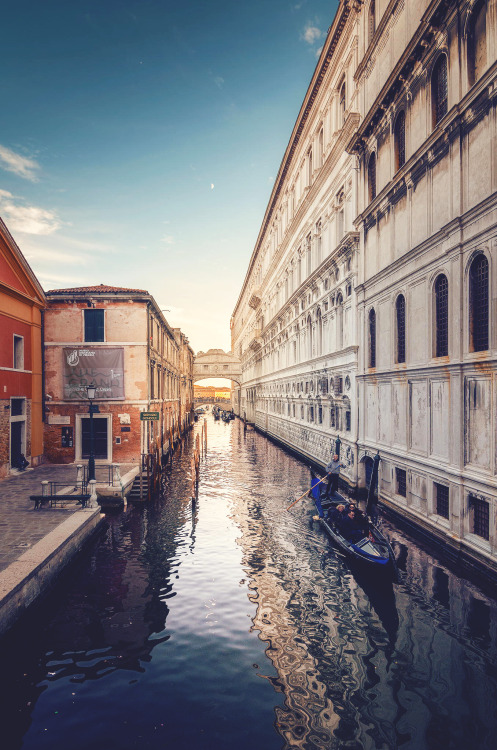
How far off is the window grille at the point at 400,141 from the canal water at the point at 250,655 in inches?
451

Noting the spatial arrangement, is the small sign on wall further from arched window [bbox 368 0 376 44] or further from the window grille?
arched window [bbox 368 0 376 44]

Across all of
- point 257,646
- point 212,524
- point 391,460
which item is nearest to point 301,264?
point 391,460

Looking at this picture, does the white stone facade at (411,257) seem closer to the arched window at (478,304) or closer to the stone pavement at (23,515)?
the arched window at (478,304)

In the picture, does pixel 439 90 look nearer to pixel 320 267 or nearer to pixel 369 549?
pixel 320 267

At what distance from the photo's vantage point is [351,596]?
31.0 feet

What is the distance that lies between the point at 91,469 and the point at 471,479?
11.5m

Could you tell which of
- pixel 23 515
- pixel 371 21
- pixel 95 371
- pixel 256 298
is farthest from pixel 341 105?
pixel 256 298

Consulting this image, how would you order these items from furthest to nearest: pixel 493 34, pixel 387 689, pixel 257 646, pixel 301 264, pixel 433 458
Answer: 1. pixel 301 264
2. pixel 433 458
3. pixel 493 34
4. pixel 257 646
5. pixel 387 689

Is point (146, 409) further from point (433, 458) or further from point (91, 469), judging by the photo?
point (433, 458)

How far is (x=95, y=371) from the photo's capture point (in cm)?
2169

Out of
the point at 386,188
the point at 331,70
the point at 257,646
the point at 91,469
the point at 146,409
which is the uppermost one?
the point at 331,70

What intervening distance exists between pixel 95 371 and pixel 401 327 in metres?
14.1

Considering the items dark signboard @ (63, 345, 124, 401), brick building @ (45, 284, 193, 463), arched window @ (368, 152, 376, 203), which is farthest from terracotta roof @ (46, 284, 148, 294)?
arched window @ (368, 152, 376, 203)

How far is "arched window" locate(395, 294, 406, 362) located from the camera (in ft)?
47.3
